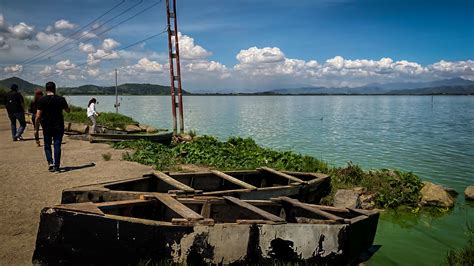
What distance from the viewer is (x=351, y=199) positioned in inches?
334

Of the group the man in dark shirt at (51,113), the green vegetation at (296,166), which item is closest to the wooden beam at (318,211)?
the green vegetation at (296,166)

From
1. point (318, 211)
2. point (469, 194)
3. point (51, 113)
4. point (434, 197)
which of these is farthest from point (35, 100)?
point (469, 194)

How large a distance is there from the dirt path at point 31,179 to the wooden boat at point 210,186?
108cm

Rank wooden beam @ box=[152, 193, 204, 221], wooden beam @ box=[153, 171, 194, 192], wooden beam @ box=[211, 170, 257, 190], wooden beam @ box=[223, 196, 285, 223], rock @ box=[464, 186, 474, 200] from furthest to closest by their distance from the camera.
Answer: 1. rock @ box=[464, 186, 474, 200]
2. wooden beam @ box=[211, 170, 257, 190]
3. wooden beam @ box=[153, 171, 194, 192]
4. wooden beam @ box=[223, 196, 285, 223]
5. wooden beam @ box=[152, 193, 204, 221]

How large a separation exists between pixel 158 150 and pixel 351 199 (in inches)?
350

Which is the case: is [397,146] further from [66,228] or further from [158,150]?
[66,228]

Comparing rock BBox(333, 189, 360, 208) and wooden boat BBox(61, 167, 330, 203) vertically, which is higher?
wooden boat BBox(61, 167, 330, 203)

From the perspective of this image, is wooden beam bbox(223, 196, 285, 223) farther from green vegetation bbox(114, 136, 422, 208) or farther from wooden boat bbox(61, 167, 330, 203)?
green vegetation bbox(114, 136, 422, 208)

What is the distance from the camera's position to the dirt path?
5861 mm

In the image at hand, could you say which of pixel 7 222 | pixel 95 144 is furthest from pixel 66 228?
pixel 95 144

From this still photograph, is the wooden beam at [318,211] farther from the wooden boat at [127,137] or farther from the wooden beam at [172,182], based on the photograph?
the wooden boat at [127,137]

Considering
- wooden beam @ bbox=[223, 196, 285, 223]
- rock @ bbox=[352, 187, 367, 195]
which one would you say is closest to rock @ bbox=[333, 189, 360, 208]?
rock @ bbox=[352, 187, 367, 195]

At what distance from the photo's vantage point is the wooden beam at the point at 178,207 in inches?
194

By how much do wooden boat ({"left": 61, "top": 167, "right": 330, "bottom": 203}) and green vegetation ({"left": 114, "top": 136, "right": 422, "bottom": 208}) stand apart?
131 centimetres
